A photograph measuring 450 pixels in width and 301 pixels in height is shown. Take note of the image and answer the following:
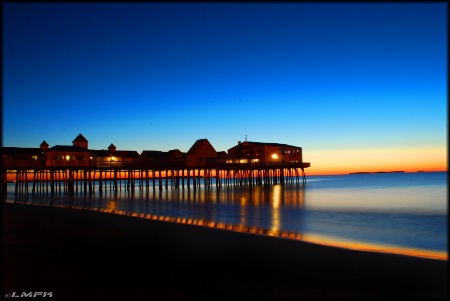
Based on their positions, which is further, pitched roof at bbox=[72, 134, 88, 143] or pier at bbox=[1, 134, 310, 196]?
pitched roof at bbox=[72, 134, 88, 143]

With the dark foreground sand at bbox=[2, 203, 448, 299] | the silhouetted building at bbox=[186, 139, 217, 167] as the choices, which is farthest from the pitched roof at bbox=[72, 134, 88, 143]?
the dark foreground sand at bbox=[2, 203, 448, 299]

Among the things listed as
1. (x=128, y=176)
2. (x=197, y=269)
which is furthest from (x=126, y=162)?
(x=197, y=269)

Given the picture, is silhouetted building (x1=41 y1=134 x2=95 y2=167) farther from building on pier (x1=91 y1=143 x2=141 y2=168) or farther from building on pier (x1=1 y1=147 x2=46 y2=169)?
building on pier (x1=91 y1=143 x2=141 y2=168)

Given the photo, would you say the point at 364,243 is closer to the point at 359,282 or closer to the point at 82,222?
the point at 359,282

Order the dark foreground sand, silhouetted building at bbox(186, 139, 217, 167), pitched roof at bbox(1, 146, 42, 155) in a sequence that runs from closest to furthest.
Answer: the dark foreground sand < pitched roof at bbox(1, 146, 42, 155) < silhouetted building at bbox(186, 139, 217, 167)

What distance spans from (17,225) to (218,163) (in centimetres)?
3826

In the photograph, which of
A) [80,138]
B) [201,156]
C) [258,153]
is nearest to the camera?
[201,156]

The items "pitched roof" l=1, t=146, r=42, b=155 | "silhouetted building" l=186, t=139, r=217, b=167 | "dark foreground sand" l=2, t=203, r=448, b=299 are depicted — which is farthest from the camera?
"silhouetted building" l=186, t=139, r=217, b=167

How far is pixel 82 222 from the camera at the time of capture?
588 inches

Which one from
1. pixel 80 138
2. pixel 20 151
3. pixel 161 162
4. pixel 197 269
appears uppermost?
pixel 80 138

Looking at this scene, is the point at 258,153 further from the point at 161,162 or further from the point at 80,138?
the point at 80,138

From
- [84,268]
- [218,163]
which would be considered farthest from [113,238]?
[218,163]

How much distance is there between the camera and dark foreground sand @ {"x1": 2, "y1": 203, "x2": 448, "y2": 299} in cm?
618

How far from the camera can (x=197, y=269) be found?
7.48 m
